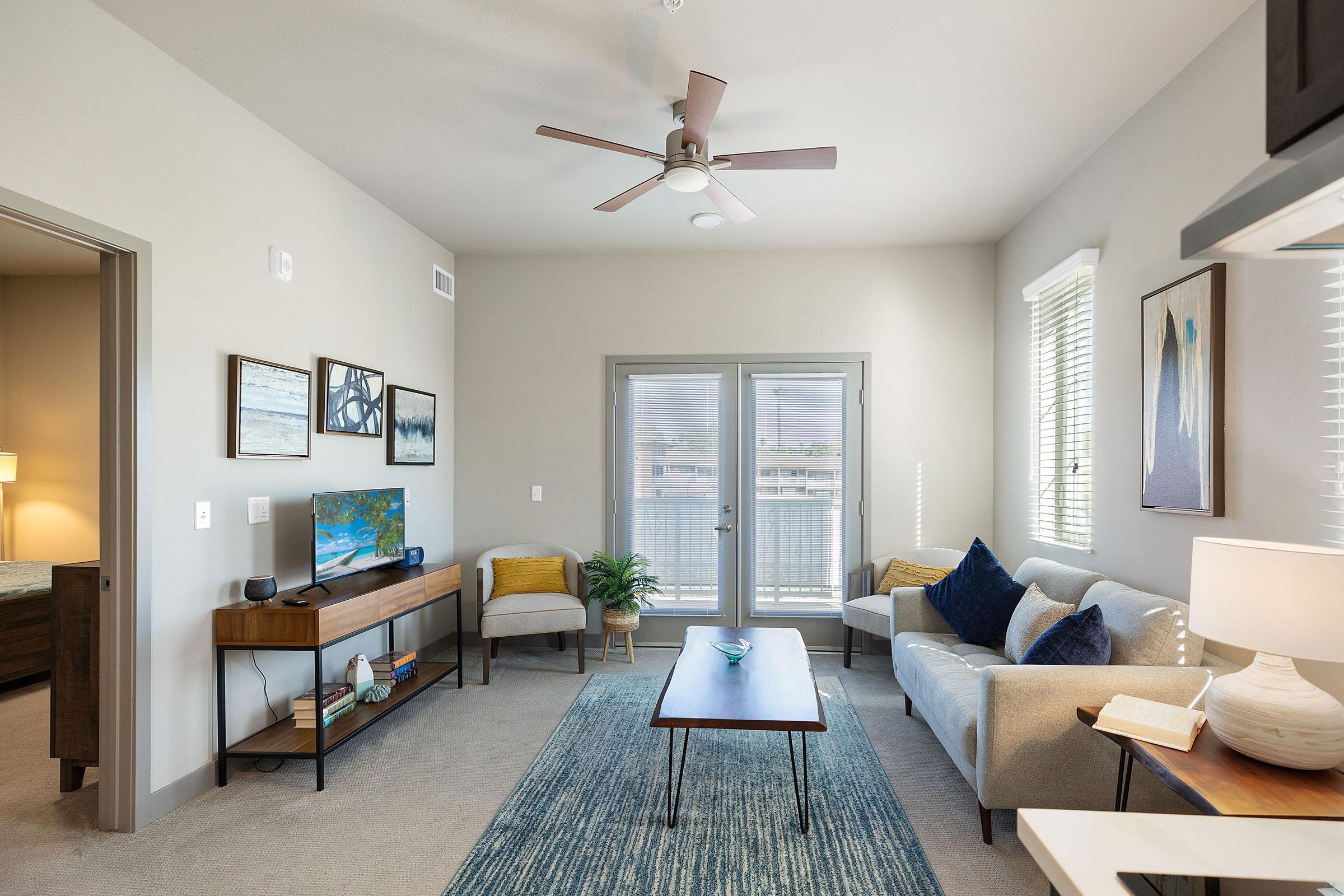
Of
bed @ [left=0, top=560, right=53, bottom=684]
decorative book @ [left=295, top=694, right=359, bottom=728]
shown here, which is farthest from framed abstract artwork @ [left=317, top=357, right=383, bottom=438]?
bed @ [left=0, top=560, right=53, bottom=684]

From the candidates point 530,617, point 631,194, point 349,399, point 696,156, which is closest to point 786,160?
point 696,156

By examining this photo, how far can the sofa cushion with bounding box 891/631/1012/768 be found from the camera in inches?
101

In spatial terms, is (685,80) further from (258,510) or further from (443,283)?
(443,283)

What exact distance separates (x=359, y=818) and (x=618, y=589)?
86.6 inches

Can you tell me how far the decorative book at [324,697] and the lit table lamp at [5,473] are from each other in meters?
3.17

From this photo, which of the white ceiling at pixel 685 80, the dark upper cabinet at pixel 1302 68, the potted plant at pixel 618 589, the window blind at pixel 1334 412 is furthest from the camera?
the potted plant at pixel 618 589

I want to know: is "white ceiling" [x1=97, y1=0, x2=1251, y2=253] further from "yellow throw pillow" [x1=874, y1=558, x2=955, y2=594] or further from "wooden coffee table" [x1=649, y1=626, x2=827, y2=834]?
"wooden coffee table" [x1=649, y1=626, x2=827, y2=834]

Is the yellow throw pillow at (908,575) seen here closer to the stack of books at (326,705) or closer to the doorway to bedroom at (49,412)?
the stack of books at (326,705)

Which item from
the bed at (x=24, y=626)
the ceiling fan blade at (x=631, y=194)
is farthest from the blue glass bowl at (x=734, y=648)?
the bed at (x=24, y=626)

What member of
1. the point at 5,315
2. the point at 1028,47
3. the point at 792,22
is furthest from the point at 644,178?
the point at 5,315

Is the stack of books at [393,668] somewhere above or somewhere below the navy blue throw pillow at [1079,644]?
below

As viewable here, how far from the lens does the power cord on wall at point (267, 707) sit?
307 centimetres

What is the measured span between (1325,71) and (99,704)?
141 inches

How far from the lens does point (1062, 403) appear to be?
381 cm
